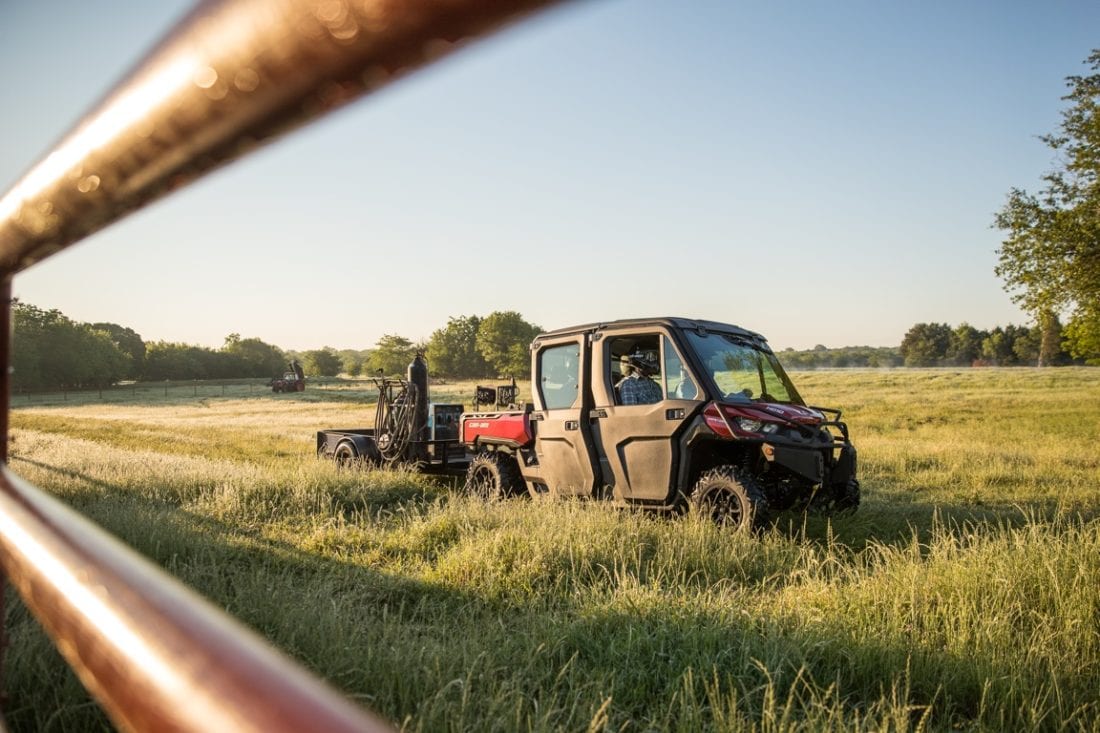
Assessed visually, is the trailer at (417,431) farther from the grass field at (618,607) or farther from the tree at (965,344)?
the tree at (965,344)

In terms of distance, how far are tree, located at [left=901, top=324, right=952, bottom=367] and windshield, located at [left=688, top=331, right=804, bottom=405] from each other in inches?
5054

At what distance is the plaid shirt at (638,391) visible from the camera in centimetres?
784

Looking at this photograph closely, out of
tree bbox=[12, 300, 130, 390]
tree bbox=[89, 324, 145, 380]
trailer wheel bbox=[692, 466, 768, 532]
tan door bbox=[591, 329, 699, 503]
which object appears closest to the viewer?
trailer wheel bbox=[692, 466, 768, 532]

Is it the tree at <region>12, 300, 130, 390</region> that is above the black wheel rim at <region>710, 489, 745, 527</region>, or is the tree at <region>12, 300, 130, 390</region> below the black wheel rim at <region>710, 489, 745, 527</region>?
above

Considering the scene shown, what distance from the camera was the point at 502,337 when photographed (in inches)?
3728

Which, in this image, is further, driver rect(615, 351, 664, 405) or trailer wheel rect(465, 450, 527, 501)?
trailer wheel rect(465, 450, 527, 501)

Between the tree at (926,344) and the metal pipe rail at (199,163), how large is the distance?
13668cm

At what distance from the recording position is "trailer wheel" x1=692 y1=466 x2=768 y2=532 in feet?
22.0

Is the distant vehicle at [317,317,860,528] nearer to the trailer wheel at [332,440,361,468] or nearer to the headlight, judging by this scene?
the headlight

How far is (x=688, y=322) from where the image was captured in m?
7.73

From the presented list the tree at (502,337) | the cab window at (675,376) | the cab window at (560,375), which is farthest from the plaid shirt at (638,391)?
the tree at (502,337)

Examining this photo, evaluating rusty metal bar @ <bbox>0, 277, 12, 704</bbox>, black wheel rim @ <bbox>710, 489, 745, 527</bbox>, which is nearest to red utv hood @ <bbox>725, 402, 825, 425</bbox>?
black wheel rim @ <bbox>710, 489, 745, 527</bbox>

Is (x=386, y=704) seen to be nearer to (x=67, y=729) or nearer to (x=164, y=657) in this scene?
(x=67, y=729)

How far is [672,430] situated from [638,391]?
2.42 ft
